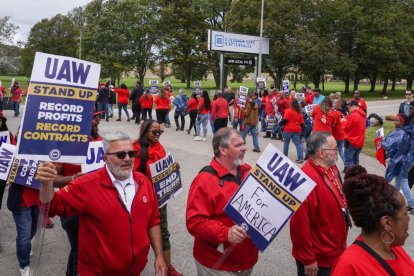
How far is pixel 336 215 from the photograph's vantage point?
3605 millimetres

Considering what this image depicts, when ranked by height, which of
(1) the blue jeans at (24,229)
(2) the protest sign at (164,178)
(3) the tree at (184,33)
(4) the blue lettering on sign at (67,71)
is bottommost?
(1) the blue jeans at (24,229)

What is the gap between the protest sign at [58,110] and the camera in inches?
119

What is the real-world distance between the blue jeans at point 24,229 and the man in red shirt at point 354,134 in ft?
23.6

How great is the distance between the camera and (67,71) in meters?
3.18

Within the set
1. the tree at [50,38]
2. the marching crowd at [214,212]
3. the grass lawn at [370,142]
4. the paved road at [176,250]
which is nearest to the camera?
the marching crowd at [214,212]

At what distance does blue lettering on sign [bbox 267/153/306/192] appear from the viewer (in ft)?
10.5

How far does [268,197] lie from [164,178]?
6.05 ft

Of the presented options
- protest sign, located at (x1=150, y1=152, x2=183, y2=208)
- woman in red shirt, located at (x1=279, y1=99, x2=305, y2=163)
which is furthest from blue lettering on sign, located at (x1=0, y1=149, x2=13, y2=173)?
woman in red shirt, located at (x1=279, y1=99, x2=305, y2=163)

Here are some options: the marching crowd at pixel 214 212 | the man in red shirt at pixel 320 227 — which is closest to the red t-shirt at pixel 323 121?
the marching crowd at pixel 214 212

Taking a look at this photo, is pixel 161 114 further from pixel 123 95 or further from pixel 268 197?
pixel 268 197

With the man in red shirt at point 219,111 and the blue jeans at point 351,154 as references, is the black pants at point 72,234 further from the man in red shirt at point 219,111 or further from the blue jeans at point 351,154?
the man in red shirt at point 219,111

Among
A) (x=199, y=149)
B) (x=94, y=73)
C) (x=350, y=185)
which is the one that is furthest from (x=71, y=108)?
(x=199, y=149)

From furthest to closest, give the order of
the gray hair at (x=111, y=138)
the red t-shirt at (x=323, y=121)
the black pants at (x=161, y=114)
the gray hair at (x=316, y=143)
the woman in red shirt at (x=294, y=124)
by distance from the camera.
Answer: the black pants at (x=161, y=114)
the woman in red shirt at (x=294, y=124)
the red t-shirt at (x=323, y=121)
the gray hair at (x=316, y=143)
the gray hair at (x=111, y=138)

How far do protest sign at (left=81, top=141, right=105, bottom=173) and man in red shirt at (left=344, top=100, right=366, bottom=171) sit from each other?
6.74m
